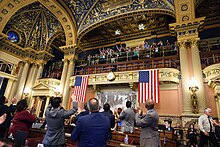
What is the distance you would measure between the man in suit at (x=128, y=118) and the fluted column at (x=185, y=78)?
475 centimetres

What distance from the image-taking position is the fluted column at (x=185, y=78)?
7.56m

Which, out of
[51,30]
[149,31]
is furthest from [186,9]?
[51,30]

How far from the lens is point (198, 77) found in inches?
311

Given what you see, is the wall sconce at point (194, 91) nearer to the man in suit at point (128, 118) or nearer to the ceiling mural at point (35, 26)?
the man in suit at point (128, 118)

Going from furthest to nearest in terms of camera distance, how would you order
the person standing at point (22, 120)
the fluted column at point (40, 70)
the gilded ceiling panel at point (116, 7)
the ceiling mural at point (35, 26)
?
1. the fluted column at point (40, 70)
2. the ceiling mural at point (35, 26)
3. the gilded ceiling panel at point (116, 7)
4. the person standing at point (22, 120)

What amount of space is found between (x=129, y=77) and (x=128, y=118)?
19.1 ft

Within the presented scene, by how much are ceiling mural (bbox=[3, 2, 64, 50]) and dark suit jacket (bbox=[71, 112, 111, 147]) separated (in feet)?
45.5

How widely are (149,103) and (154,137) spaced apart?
2.07ft

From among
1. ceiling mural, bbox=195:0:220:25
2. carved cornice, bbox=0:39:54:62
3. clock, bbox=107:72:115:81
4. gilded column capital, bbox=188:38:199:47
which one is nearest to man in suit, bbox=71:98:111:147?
clock, bbox=107:72:115:81

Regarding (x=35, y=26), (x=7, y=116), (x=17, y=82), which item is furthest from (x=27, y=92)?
(x=7, y=116)

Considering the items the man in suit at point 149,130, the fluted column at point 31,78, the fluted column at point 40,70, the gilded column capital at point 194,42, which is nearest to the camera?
the man in suit at point 149,130

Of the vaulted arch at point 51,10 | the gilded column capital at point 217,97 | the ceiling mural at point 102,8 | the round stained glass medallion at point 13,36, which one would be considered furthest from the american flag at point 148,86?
the round stained glass medallion at point 13,36

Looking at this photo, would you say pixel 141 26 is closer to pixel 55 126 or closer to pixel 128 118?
pixel 128 118

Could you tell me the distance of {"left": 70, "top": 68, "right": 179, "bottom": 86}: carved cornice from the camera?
8711mm
